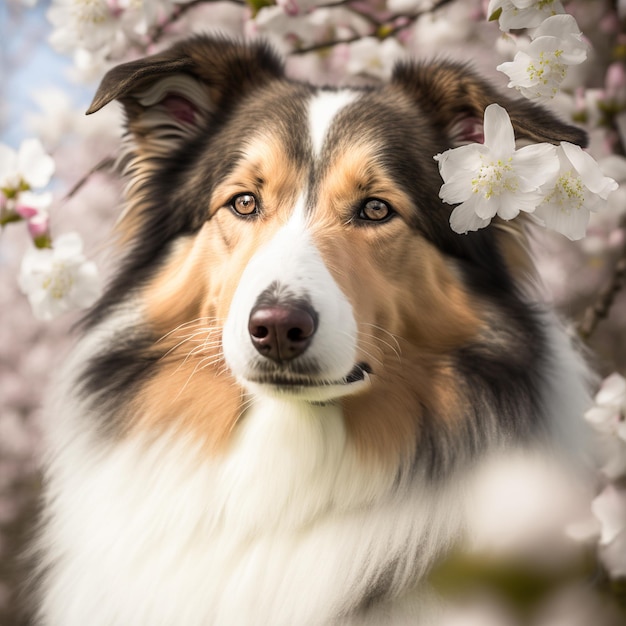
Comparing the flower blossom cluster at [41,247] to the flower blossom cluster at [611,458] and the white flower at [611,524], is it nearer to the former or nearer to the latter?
the flower blossom cluster at [611,458]

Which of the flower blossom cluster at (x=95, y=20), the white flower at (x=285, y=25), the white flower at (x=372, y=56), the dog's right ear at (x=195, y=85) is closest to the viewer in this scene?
Result: the dog's right ear at (x=195, y=85)

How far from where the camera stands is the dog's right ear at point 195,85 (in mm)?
2242

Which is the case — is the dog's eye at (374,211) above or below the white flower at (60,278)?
below

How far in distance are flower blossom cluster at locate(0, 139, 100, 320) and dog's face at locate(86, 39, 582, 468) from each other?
0.41 feet

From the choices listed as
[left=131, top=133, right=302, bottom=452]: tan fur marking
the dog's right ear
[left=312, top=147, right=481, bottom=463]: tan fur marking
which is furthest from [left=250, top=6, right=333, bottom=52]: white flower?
[left=312, top=147, right=481, bottom=463]: tan fur marking

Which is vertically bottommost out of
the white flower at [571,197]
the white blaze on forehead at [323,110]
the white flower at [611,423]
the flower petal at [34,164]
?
the white flower at [611,423]

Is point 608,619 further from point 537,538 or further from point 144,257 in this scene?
point 144,257

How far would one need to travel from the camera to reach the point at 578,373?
2348 mm

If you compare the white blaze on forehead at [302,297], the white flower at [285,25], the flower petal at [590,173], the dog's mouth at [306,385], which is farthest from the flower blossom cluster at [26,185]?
the flower petal at [590,173]

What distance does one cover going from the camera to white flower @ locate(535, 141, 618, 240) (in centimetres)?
164

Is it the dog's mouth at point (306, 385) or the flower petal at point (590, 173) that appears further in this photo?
the dog's mouth at point (306, 385)

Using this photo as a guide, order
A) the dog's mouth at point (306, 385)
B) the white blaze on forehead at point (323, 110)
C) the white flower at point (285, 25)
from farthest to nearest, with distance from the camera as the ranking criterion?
1. the white flower at point (285, 25)
2. the white blaze on forehead at point (323, 110)
3. the dog's mouth at point (306, 385)

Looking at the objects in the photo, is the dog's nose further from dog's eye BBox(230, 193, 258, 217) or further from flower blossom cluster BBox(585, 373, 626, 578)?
flower blossom cluster BBox(585, 373, 626, 578)

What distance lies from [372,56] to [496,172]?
6.47 ft
